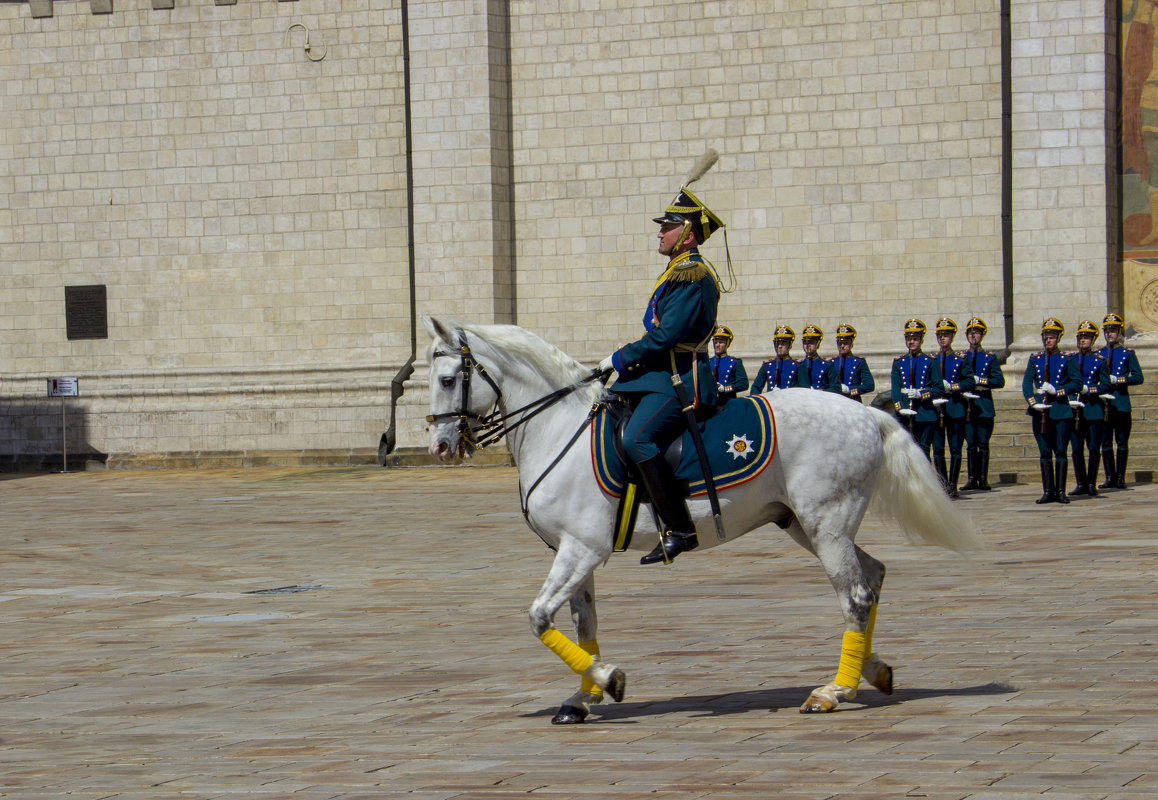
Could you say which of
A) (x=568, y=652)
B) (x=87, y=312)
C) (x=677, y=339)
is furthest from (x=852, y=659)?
(x=87, y=312)

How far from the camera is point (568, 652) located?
25.5ft

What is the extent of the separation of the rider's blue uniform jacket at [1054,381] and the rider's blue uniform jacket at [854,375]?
1.83 meters

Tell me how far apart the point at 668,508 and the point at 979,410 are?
13.7 meters

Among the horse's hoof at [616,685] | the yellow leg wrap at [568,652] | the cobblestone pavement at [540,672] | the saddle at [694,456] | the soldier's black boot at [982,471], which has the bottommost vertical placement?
the soldier's black boot at [982,471]

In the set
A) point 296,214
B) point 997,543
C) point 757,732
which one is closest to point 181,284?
point 296,214

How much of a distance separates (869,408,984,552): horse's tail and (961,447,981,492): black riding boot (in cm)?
1281

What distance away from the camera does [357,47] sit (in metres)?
28.5

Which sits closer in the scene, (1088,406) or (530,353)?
(530,353)

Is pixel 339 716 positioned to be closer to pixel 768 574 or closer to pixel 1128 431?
pixel 768 574

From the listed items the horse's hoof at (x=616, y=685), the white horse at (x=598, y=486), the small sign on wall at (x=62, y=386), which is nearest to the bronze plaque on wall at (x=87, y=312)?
the small sign on wall at (x=62, y=386)

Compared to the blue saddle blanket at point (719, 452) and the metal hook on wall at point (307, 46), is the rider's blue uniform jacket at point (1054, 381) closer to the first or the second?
the blue saddle blanket at point (719, 452)

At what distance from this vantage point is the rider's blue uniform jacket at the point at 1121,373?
67.1 ft

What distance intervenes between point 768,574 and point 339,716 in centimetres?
586

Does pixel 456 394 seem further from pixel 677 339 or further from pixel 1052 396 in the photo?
pixel 1052 396
